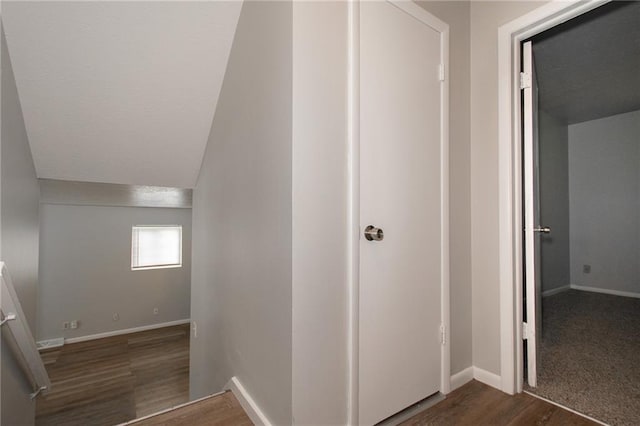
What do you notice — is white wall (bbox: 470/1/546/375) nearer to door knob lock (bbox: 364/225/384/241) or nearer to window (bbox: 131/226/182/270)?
door knob lock (bbox: 364/225/384/241)

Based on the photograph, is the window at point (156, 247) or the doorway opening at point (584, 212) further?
the window at point (156, 247)

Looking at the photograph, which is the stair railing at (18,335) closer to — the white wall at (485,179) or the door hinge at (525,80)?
the white wall at (485,179)

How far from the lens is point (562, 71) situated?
10.4ft

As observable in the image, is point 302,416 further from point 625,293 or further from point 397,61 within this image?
point 625,293

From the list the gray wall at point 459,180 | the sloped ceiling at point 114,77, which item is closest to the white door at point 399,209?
the gray wall at point 459,180

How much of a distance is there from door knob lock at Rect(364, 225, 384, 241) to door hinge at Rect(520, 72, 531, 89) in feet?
4.25

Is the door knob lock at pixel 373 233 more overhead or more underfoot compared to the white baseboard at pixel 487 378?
more overhead

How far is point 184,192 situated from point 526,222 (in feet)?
11.9

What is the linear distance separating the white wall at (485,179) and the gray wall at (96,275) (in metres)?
6.62

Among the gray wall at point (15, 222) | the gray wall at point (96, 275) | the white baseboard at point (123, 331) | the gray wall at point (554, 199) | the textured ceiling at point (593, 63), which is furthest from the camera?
the white baseboard at point (123, 331)

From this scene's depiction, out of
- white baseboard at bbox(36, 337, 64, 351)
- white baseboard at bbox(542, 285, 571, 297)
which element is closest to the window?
white baseboard at bbox(36, 337, 64, 351)

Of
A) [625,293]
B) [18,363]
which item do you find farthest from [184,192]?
[625,293]

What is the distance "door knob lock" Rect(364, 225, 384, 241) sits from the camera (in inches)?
53.6

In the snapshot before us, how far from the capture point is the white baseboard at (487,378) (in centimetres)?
175
